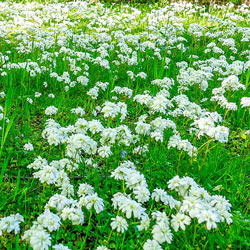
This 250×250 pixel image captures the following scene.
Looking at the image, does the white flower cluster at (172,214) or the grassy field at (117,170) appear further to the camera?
the grassy field at (117,170)

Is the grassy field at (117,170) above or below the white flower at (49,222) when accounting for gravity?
below

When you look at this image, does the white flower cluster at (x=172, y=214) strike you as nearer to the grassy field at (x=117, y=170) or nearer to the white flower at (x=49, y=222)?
the grassy field at (x=117, y=170)

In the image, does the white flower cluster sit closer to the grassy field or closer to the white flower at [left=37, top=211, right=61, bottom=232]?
the grassy field

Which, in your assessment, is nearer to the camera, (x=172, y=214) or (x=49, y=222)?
(x=49, y=222)

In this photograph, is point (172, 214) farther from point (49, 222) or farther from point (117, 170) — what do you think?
point (49, 222)

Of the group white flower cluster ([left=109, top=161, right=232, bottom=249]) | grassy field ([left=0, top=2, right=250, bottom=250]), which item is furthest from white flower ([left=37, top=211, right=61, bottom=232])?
white flower cluster ([left=109, top=161, right=232, bottom=249])

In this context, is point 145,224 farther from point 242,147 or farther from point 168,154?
point 242,147

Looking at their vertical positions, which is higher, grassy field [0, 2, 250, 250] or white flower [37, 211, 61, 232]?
white flower [37, 211, 61, 232]

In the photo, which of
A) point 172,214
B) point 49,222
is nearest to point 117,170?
point 172,214

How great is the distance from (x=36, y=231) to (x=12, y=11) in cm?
1036

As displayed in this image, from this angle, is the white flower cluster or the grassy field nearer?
the white flower cluster

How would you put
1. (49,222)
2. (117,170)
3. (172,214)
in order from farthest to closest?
(117,170) → (172,214) → (49,222)

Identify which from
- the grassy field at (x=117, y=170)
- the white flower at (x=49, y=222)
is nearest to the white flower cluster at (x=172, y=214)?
the grassy field at (x=117, y=170)

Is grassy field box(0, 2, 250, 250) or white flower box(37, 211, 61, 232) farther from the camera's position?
grassy field box(0, 2, 250, 250)
